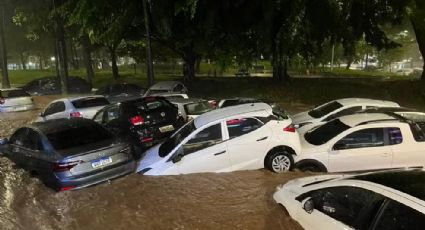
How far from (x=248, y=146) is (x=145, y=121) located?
3.60 m

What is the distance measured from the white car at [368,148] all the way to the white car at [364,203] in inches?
127

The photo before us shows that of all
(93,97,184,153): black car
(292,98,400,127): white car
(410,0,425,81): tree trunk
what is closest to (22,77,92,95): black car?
(93,97,184,153): black car

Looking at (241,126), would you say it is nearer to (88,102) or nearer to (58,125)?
(58,125)

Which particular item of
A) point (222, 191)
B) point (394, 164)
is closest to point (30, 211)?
point (222, 191)

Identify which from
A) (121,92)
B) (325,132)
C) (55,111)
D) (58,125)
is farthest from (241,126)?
(121,92)

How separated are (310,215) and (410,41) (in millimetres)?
52315

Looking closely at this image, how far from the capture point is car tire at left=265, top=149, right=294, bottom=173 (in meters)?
9.13

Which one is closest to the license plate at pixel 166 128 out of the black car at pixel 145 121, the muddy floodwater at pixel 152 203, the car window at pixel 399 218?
the black car at pixel 145 121

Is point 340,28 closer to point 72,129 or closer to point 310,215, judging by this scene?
point 72,129

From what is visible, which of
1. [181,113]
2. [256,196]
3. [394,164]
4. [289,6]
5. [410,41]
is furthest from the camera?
[410,41]

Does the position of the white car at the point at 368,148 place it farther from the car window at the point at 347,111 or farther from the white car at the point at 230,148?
the car window at the point at 347,111

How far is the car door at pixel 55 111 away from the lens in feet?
51.5

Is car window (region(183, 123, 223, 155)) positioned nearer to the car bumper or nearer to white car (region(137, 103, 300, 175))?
white car (region(137, 103, 300, 175))

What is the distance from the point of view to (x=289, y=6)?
20.4 meters
